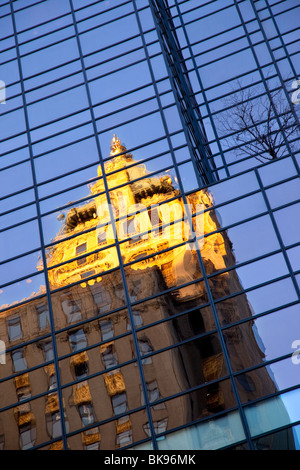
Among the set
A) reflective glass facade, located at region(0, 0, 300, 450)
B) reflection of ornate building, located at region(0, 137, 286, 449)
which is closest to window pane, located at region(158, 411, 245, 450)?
reflective glass facade, located at region(0, 0, 300, 450)

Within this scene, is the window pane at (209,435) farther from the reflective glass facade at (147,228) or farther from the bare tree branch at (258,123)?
the bare tree branch at (258,123)

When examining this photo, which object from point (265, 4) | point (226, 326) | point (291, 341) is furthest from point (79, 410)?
point (265, 4)

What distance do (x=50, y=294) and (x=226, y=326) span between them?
21.7ft

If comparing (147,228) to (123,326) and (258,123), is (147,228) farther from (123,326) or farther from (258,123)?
(258,123)

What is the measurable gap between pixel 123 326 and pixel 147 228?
379 centimetres

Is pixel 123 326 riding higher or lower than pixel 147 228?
lower

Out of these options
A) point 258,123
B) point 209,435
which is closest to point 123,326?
point 209,435

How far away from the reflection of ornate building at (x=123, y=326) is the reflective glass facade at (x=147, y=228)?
0.05 metres

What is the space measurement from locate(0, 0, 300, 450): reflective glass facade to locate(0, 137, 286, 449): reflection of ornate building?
5 centimetres

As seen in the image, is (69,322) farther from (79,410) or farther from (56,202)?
(56,202)

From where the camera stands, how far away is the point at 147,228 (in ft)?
83.0

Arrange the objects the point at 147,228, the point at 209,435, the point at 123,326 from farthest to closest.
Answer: the point at 147,228 → the point at 123,326 → the point at 209,435

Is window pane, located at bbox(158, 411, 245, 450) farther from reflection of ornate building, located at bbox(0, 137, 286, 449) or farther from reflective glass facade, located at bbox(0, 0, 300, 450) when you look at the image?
reflection of ornate building, located at bbox(0, 137, 286, 449)

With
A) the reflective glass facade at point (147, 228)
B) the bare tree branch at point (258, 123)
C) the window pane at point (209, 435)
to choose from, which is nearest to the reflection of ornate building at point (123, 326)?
the reflective glass facade at point (147, 228)
